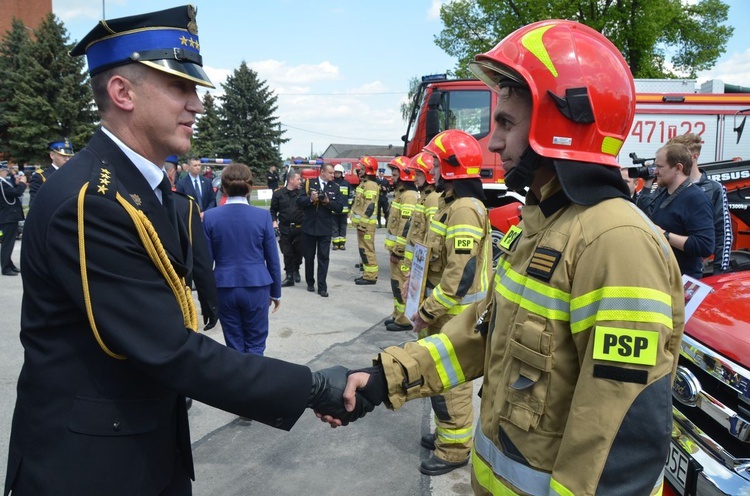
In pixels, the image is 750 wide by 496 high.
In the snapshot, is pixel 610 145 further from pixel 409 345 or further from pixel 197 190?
pixel 197 190

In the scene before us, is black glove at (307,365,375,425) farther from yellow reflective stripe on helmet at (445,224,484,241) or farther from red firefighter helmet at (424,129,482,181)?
red firefighter helmet at (424,129,482,181)

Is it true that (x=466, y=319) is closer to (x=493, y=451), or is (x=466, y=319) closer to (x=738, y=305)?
(x=493, y=451)

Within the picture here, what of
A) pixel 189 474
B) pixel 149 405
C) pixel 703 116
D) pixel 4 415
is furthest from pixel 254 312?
pixel 703 116

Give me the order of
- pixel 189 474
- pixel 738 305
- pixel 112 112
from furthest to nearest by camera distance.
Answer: pixel 738 305, pixel 189 474, pixel 112 112

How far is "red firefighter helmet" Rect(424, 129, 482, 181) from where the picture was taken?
4281 mm

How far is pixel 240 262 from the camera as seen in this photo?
4.84 m

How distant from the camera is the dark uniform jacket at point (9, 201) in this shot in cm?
1009

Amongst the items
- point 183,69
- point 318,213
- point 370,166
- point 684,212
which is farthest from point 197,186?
point 183,69

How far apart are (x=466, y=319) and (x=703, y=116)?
10.9 m

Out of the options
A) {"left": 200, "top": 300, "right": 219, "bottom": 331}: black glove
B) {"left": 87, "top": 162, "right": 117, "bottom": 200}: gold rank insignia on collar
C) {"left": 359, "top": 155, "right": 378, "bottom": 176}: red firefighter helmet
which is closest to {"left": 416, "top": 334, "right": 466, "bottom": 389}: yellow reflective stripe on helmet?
{"left": 87, "top": 162, "right": 117, "bottom": 200}: gold rank insignia on collar

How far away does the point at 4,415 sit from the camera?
14.6 ft

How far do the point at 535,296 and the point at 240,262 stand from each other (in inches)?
145

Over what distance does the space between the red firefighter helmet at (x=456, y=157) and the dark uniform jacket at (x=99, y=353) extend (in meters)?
2.88

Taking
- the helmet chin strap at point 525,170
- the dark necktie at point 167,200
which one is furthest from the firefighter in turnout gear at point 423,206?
the helmet chin strap at point 525,170
